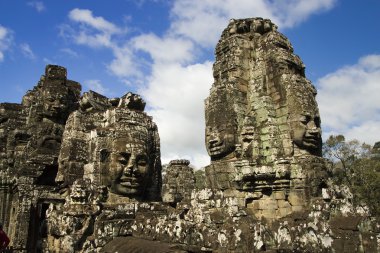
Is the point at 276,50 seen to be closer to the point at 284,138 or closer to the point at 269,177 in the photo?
the point at 284,138

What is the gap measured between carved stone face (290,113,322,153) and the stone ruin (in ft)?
0.10

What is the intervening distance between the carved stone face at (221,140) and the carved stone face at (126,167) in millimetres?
3795

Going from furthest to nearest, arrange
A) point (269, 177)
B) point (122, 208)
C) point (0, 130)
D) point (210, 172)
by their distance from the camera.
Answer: point (0, 130)
point (210, 172)
point (269, 177)
point (122, 208)

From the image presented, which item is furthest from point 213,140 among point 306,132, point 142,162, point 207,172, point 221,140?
point 142,162

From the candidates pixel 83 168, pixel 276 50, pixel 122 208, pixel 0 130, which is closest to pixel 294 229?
pixel 122 208

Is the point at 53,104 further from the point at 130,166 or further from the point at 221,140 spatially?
the point at 130,166

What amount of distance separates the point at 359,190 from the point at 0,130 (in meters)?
24.2

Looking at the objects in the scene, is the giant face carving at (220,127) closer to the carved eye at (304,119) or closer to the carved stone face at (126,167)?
the carved eye at (304,119)

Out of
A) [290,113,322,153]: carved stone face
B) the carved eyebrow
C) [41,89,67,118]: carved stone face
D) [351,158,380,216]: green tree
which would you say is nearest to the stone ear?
the carved eyebrow

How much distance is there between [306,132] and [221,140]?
2.45 metres

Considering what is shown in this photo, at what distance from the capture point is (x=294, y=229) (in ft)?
19.0

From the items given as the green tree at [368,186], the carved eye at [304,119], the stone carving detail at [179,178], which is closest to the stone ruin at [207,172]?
the carved eye at [304,119]

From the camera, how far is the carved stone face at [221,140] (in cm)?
1038

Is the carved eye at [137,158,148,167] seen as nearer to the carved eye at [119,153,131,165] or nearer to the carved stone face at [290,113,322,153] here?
the carved eye at [119,153,131,165]
